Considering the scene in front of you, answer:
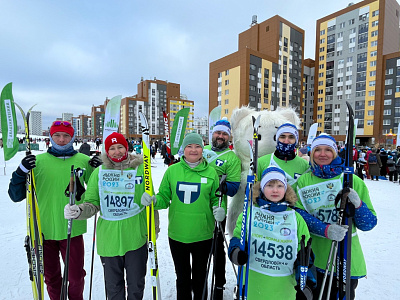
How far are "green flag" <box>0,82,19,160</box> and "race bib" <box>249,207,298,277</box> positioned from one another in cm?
329

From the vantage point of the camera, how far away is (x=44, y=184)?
2293mm

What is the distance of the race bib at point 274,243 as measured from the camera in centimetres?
166

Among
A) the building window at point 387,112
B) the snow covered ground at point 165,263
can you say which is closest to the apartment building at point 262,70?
the building window at point 387,112

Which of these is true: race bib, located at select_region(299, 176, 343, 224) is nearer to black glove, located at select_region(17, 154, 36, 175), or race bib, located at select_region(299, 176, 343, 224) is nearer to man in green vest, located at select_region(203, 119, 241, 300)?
man in green vest, located at select_region(203, 119, 241, 300)

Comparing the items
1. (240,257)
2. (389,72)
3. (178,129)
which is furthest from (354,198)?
(389,72)

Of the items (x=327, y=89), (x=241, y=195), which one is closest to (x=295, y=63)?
(x=327, y=89)

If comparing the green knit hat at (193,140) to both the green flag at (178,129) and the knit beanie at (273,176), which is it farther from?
the green flag at (178,129)

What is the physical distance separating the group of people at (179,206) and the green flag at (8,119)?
1.12 metres

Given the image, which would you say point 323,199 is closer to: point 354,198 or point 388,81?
point 354,198

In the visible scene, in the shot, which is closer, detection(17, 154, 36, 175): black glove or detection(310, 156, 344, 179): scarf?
detection(310, 156, 344, 179): scarf

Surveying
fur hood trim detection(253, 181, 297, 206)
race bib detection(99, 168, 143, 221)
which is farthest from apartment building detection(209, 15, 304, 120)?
fur hood trim detection(253, 181, 297, 206)

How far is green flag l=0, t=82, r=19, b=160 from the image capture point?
2.88m

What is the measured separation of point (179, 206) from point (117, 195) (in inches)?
23.7

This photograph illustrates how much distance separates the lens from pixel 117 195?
2168mm
